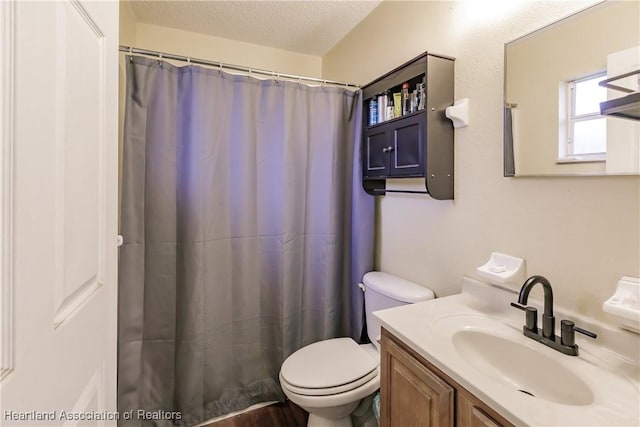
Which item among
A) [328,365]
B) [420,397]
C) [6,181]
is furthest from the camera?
[328,365]

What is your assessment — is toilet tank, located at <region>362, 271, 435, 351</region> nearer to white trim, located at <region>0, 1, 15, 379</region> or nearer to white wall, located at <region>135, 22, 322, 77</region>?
white trim, located at <region>0, 1, 15, 379</region>

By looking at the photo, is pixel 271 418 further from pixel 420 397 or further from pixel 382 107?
pixel 382 107

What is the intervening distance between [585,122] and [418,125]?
1.97ft

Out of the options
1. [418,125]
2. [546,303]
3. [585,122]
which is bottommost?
[546,303]

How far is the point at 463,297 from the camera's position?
128 cm

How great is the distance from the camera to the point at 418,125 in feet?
4.59

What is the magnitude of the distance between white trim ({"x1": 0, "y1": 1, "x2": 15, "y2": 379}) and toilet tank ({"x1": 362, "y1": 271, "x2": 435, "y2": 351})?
4.29ft

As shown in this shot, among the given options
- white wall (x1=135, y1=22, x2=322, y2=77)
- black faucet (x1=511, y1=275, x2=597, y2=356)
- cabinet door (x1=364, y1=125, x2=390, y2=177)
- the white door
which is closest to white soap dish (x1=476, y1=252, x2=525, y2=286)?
black faucet (x1=511, y1=275, x2=597, y2=356)

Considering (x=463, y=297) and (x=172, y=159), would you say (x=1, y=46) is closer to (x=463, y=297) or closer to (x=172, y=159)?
(x=172, y=159)

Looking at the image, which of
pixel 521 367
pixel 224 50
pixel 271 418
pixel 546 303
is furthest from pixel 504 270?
pixel 224 50

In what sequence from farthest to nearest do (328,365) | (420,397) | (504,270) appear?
1. (328,365)
2. (504,270)
3. (420,397)

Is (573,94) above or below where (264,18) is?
below

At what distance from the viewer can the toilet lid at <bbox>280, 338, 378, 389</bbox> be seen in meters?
1.39

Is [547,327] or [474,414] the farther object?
[547,327]
